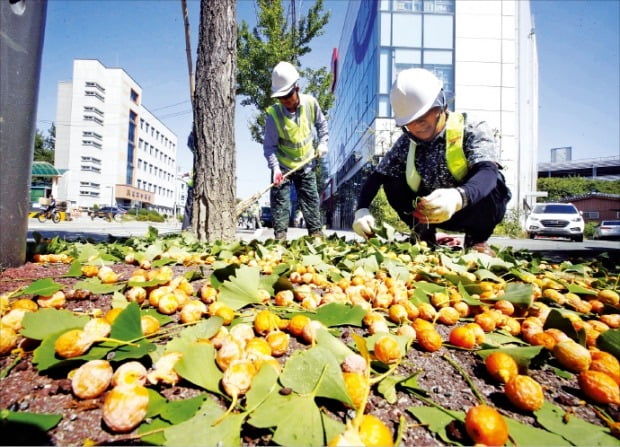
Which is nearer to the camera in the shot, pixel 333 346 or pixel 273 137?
pixel 333 346

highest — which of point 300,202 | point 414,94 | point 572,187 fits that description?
point 572,187

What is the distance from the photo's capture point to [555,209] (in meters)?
14.4

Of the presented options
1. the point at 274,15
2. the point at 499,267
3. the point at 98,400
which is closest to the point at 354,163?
the point at 274,15

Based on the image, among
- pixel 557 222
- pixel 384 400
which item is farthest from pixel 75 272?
pixel 557 222

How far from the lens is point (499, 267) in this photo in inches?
63.8

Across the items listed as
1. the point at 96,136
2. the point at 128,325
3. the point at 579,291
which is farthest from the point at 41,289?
the point at 96,136

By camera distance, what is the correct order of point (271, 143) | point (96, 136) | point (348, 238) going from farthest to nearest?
point (96, 136) < point (348, 238) < point (271, 143)

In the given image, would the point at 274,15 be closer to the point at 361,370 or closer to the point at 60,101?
the point at 361,370

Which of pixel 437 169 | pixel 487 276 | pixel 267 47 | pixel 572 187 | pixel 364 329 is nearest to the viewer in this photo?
pixel 364 329

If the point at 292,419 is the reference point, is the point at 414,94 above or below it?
above

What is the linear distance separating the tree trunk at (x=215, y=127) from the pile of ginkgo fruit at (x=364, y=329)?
1.30m

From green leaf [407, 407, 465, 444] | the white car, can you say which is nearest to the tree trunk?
green leaf [407, 407, 465, 444]

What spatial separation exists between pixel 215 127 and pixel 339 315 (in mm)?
2325

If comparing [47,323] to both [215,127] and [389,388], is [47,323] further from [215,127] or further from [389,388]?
[215,127]
